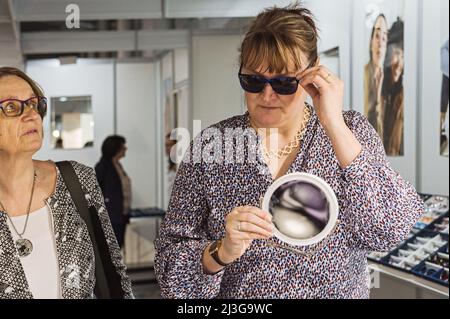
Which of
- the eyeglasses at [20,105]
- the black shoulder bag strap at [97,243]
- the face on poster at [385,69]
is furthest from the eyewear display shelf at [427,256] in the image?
the eyeglasses at [20,105]

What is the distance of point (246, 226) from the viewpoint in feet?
3.34

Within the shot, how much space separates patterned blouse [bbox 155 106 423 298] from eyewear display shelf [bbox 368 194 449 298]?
3.13 ft

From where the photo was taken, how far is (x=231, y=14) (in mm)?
1188

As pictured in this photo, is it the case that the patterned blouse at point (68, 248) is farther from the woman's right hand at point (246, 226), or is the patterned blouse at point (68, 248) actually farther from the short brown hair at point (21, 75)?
the woman's right hand at point (246, 226)

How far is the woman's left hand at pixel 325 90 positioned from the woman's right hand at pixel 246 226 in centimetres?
17

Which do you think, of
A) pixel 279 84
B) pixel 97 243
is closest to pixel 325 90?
pixel 279 84

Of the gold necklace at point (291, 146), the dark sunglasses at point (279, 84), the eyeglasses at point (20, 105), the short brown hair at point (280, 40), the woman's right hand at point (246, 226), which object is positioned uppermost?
the short brown hair at point (280, 40)

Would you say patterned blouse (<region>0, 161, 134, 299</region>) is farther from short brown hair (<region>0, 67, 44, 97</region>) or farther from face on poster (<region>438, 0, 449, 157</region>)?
face on poster (<region>438, 0, 449, 157</region>)

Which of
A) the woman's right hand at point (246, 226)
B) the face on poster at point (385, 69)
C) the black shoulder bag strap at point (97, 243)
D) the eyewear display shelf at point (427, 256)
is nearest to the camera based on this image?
the woman's right hand at point (246, 226)

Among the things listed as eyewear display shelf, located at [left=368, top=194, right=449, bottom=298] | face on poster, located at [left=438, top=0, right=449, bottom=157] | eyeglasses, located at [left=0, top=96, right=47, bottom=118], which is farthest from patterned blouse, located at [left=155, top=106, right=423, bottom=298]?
face on poster, located at [left=438, top=0, right=449, bottom=157]

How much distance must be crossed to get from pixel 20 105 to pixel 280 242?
456 mm

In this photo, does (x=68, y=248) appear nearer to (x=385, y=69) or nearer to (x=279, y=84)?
(x=279, y=84)

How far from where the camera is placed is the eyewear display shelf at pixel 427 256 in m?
2.11
